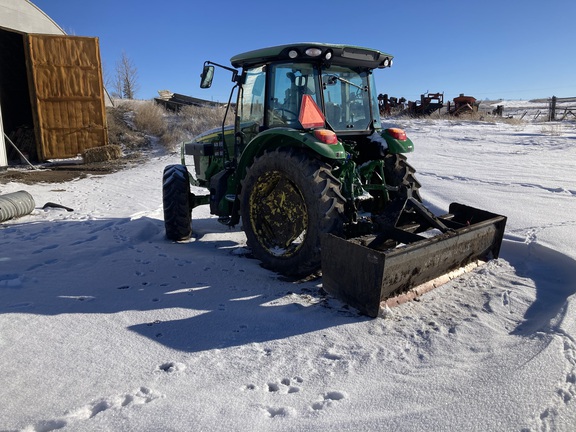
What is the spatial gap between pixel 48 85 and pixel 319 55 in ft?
39.8

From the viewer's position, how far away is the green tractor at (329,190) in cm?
342

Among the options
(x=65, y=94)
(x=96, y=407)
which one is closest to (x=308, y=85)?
(x=96, y=407)

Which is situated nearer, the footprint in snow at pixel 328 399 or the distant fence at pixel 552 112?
the footprint in snow at pixel 328 399

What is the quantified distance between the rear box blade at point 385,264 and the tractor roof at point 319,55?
171 cm

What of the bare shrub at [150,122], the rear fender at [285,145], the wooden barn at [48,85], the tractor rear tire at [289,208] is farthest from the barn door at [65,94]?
the tractor rear tire at [289,208]

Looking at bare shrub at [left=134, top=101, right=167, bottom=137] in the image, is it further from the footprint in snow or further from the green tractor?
the footprint in snow

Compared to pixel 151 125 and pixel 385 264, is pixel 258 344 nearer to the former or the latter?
pixel 385 264

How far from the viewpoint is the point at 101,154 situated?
13922 millimetres

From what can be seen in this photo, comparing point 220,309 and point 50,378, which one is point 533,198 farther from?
point 50,378

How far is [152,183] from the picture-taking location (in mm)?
10188

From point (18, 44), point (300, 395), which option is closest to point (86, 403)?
point (300, 395)

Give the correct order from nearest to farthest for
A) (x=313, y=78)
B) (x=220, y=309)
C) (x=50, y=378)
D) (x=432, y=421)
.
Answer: (x=432, y=421)
(x=50, y=378)
(x=220, y=309)
(x=313, y=78)

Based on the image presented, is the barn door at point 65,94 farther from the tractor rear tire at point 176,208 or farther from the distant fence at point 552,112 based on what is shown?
the distant fence at point 552,112

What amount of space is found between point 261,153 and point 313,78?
881 mm
